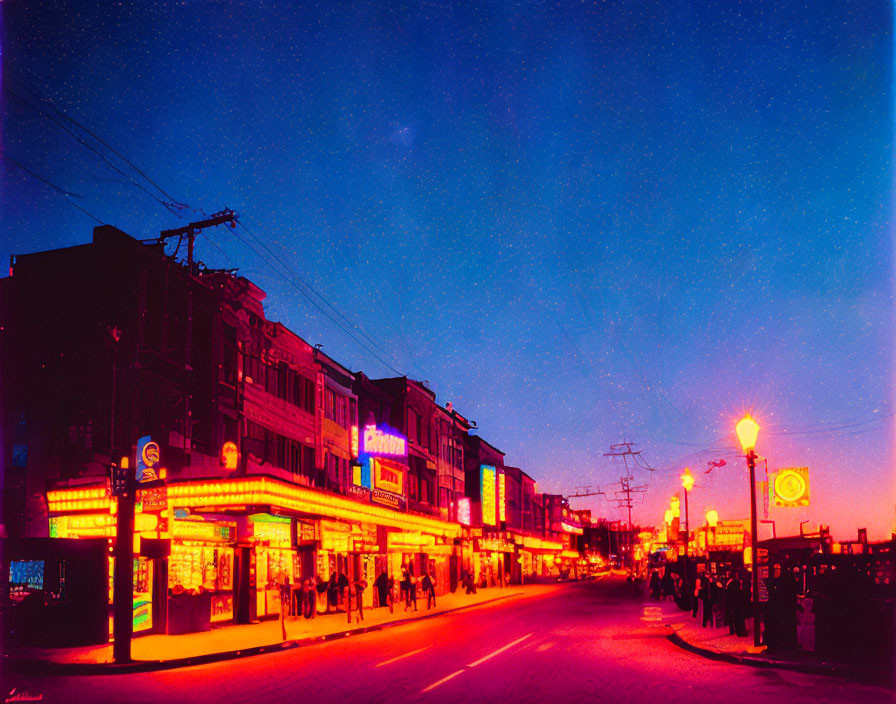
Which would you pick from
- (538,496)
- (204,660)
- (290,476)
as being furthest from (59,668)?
(538,496)

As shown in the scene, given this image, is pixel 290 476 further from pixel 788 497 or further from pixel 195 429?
pixel 788 497

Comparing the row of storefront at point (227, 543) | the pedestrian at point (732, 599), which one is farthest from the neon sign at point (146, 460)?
the pedestrian at point (732, 599)

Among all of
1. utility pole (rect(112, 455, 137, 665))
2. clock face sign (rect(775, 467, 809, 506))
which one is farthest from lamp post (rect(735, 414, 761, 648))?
utility pole (rect(112, 455, 137, 665))

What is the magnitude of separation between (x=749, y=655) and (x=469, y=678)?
7.06 meters

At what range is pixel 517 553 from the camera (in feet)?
287

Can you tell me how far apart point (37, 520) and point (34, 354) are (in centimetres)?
546


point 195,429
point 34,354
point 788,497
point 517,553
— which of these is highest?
point 34,354

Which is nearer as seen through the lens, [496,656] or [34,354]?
[496,656]

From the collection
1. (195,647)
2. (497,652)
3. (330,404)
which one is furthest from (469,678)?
(330,404)

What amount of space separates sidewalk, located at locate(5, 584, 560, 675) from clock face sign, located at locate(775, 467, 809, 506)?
13631 mm

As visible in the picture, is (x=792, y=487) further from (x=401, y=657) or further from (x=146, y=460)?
(x=146, y=460)

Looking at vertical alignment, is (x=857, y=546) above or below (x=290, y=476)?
below

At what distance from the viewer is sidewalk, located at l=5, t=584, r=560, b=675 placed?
17.6 metres

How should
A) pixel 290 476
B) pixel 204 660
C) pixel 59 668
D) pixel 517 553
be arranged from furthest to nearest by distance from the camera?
pixel 517 553 < pixel 290 476 < pixel 204 660 < pixel 59 668
